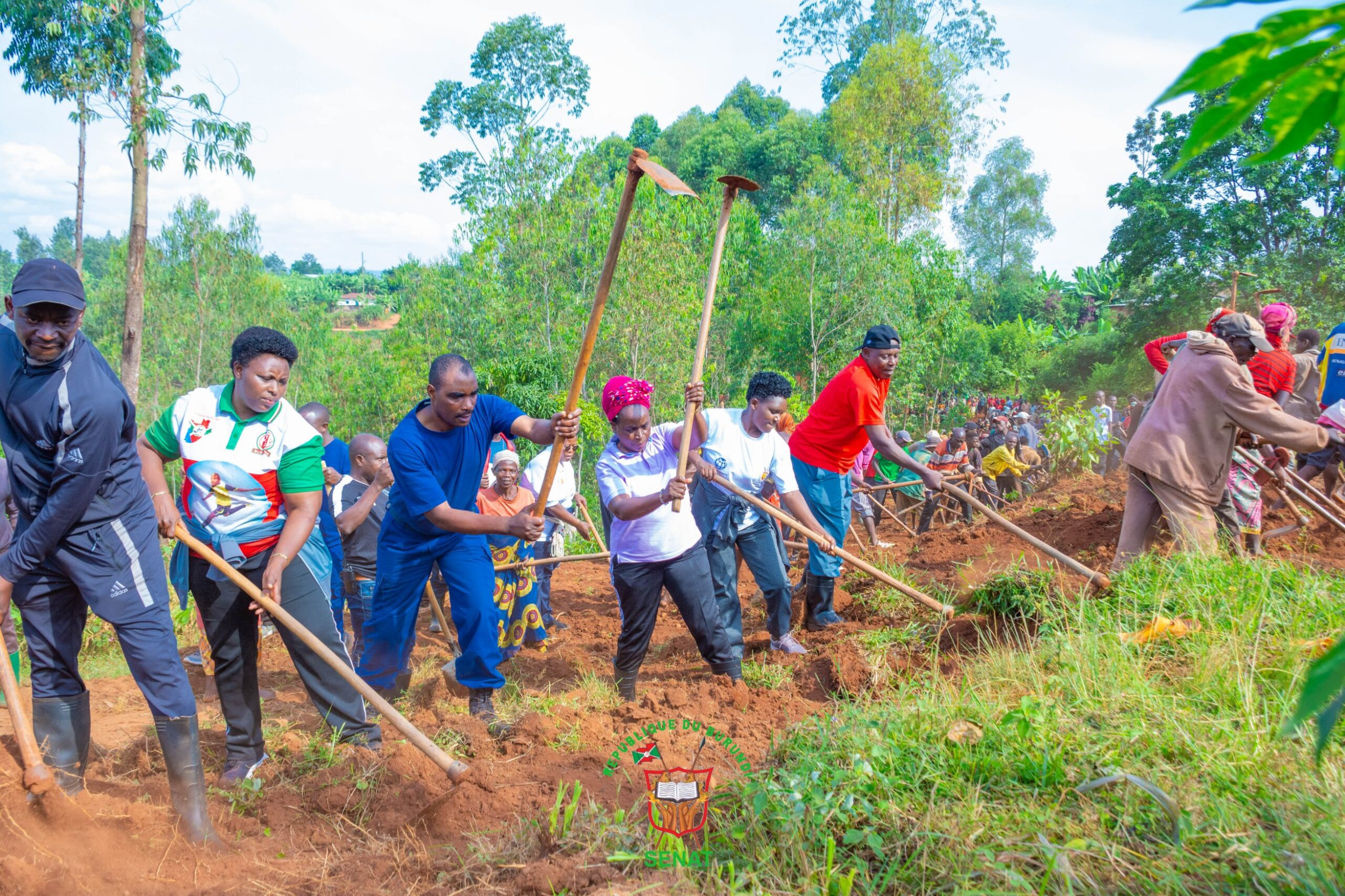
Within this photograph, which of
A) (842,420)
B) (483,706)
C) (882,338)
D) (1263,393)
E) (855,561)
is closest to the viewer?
(483,706)

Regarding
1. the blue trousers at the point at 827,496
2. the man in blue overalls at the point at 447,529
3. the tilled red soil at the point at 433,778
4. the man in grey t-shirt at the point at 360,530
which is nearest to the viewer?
the tilled red soil at the point at 433,778

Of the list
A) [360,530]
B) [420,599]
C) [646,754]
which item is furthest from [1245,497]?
[360,530]

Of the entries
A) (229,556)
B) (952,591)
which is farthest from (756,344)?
(229,556)

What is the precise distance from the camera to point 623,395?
4359mm

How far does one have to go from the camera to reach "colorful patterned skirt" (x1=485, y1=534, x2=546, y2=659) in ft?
19.7

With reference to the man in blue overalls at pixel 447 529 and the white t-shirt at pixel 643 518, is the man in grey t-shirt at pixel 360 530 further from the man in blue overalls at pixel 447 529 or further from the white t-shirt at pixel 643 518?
the white t-shirt at pixel 643 518

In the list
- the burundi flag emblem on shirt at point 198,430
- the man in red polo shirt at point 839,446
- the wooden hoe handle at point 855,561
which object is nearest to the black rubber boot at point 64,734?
the burundi flag emblem on shirt at point 198,430

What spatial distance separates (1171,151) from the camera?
19.6 meters

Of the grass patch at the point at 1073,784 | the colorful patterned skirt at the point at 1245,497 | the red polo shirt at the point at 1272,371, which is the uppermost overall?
the red polo shirt at the point at 1272,371

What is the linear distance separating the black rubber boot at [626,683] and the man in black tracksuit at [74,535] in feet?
6.59

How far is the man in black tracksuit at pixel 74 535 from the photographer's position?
296 cm

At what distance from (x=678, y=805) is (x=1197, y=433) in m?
3.47

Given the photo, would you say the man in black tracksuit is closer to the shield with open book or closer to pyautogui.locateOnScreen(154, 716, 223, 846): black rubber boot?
pyautogui.locateOnScreen(154, 716, 223, 846): black rubber boot

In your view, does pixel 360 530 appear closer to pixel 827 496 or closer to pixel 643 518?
pixel 643 518
